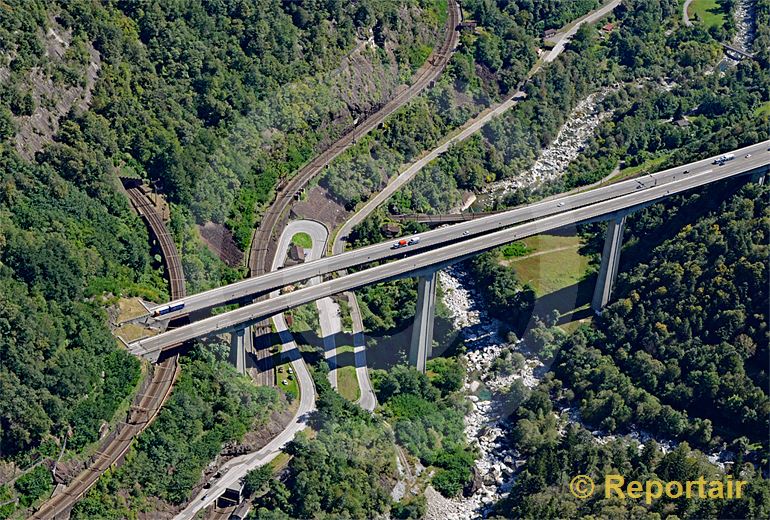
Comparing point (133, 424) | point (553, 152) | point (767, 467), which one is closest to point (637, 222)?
point (553, 152)

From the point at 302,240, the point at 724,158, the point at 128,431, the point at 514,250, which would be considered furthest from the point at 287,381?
the point at 724,158

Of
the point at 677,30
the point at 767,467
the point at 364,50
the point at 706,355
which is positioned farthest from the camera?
the point at 677,30

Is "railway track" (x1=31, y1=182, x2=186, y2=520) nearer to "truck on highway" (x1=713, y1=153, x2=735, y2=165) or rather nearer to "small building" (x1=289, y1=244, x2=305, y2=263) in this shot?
"small building" (x1=289, y1=244, x2=305, y2=263)

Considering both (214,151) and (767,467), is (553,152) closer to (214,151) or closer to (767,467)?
(214,151)

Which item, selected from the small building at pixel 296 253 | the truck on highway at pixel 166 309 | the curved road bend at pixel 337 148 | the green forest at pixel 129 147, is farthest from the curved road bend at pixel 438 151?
the truck on highway at pixel 166 309

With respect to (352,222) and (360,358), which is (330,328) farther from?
(352,222)

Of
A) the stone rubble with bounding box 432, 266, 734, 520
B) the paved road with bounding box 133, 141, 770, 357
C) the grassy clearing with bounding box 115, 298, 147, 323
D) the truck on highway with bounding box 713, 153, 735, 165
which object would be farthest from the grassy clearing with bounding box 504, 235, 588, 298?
the grassy clearing with bounding box 115, 298, 147, 323
